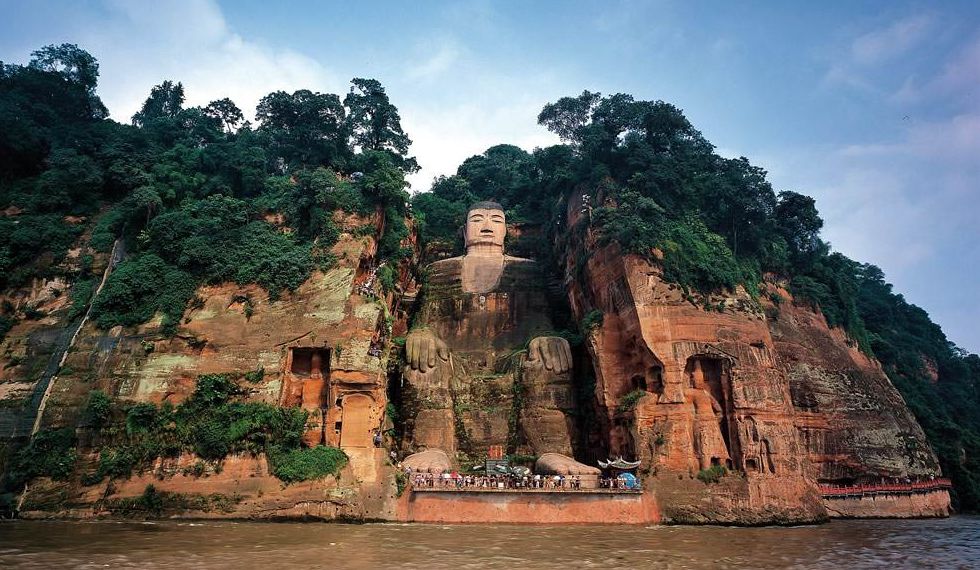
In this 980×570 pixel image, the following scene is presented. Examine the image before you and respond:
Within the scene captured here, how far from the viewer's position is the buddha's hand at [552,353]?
26.6 metres

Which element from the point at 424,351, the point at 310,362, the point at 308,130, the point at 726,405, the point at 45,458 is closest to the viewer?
the point at 45,458

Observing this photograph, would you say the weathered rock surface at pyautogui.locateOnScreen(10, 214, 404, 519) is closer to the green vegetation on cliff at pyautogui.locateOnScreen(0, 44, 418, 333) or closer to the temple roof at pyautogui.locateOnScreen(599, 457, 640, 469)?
the green vegetation on cliff at pyautogui.locateOnScreen(0, 44, 418, 333)

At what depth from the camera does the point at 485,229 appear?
113 ft

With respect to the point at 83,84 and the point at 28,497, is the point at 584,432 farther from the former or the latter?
the point at 83,84

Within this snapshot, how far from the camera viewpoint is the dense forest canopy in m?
24.6

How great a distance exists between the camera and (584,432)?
26094 mm

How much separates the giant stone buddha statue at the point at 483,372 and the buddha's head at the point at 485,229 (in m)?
2.16

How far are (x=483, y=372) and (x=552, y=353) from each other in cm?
359

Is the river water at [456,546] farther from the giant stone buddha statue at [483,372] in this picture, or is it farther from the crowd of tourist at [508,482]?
the giant stone buddha statue at [483,372]

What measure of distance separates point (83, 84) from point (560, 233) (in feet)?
86.5

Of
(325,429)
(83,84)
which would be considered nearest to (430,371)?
(325,429)

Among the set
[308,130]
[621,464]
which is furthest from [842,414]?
[308,130]

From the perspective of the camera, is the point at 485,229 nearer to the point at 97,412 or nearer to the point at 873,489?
the point at 97,412

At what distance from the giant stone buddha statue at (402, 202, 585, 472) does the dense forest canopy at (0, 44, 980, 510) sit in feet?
15.5
